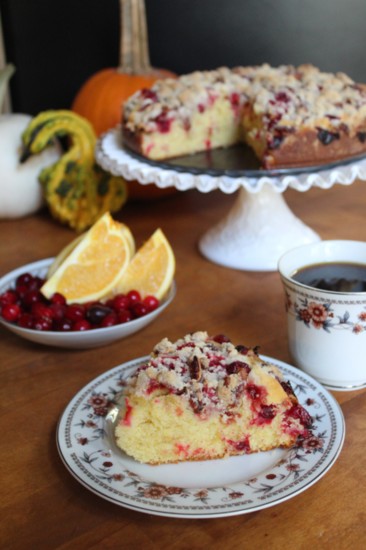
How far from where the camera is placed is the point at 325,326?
0.96 m

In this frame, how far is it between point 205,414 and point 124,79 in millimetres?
1255

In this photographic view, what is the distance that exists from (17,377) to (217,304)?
1.25 ft

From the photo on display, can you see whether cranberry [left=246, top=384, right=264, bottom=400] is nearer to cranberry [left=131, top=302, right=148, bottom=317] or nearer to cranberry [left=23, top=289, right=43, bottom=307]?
cranberry [left=131, top=302, right=148, bottom=317]

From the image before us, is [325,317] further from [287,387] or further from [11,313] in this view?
[11,313]

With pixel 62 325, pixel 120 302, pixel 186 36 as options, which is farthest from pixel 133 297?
pixel 186 36

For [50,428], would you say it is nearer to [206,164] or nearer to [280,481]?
[280,481]

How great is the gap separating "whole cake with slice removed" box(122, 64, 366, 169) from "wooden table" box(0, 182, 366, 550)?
23 centimetres

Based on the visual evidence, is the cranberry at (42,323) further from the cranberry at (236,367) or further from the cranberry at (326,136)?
the cranberry at (326,136)

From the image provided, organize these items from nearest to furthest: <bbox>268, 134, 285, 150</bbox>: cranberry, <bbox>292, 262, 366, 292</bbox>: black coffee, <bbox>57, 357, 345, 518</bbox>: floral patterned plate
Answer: <bbox>57, 357, 345, 518</bbox>: floral patterned plate < <bbox>292, 262, 366, 292</bbox>: black coffee < <bbox>268, 134, 285, 150</bbox>: cranberry

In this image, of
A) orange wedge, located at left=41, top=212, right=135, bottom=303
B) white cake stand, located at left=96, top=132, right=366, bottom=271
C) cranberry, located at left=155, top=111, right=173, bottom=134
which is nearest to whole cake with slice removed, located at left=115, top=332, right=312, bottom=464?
orange wedge, located at left=41, top=212, right=135, bottom=303

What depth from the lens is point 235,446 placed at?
2.77ft

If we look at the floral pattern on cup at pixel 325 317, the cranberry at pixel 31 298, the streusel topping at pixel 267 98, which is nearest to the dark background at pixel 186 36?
the streusel topping at pixel 267 98

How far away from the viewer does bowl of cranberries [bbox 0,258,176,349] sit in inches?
43.1

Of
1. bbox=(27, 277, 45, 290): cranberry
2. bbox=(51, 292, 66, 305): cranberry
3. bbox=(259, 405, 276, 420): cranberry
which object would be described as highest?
bbox=(259, 405, 276, 420): cranberry
